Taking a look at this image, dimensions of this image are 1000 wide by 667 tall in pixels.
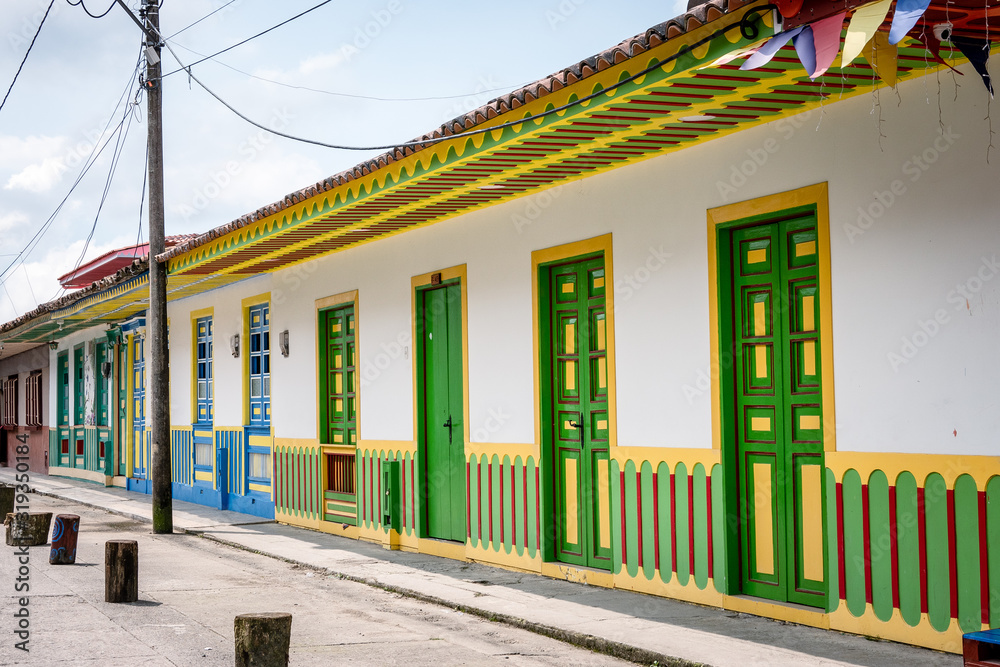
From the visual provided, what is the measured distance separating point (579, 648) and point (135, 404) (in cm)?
1547

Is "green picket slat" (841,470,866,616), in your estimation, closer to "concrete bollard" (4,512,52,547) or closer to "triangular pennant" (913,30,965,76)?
"triangular pennant" (913,30,965,76)

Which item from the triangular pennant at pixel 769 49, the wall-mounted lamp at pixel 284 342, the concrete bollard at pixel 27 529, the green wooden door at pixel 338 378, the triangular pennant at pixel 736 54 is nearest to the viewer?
the triangular pennant at pixel 769 49

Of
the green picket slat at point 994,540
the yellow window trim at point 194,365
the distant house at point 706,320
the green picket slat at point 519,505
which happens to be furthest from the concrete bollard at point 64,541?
the green picket slat at point 994,540

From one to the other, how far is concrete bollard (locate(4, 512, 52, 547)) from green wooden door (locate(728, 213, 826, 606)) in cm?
771

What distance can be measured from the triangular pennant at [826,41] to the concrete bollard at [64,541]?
26.6ft

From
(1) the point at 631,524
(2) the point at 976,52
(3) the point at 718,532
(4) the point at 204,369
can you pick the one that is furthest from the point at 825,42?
(4) the point at 204,369

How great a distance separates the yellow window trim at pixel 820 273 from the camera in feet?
20.5

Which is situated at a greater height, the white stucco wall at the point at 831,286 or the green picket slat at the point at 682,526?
the white stucco wall at the point at 831,286

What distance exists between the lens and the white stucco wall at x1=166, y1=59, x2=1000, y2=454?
217 inches

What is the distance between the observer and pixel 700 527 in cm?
714

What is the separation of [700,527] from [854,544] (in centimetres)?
127

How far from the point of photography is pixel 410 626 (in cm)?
708

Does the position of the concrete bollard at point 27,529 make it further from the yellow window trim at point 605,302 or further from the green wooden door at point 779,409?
the green wooden door at point 779,409

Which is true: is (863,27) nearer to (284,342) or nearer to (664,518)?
(664,518)
